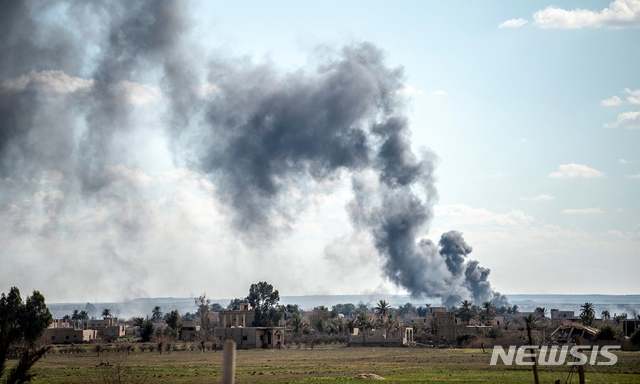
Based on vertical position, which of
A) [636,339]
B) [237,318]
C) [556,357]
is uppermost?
[237,318]

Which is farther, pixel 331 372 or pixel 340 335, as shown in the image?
pixel 340 335

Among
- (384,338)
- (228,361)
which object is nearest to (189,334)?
(384,338)

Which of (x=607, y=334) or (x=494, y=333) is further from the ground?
(x=607, y=334)

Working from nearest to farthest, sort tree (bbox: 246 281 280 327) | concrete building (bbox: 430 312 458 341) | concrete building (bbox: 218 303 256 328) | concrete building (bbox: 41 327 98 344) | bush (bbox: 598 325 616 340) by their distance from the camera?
1. bush (bbox: 598 325 616 340)
2. concrete building (bbox: 41 327 98 344)
3. concrete building (bbox: 430 312 458 341)
4. concrete building (bbox: 218 303 256 328)
5. tree (bbox: 246 281 280 327)

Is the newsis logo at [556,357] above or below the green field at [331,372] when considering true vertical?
above

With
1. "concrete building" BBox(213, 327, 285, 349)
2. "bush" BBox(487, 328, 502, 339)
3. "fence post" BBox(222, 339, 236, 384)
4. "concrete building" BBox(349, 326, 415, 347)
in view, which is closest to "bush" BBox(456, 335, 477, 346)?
"bush" BBox(487, 328, 502, 339)

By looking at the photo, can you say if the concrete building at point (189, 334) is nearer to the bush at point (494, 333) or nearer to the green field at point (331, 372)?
the bush at point (494, 333)

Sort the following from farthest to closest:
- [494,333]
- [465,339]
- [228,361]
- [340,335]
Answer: [340,335] → [494,333] → [465,339] → [228,361]

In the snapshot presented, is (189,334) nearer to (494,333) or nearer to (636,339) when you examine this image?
(494,333)

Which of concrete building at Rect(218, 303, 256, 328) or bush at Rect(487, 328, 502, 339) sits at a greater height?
concrete building at Rect(218, 303, 256, 328)

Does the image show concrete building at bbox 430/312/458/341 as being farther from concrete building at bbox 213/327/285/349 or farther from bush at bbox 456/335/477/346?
concrete building at bbox 213/327/285/349

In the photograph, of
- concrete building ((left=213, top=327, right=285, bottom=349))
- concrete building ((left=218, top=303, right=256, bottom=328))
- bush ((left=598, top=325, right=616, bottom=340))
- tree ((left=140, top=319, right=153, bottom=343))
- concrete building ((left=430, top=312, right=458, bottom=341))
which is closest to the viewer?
bush ((left=598, top=325, right=616, bottom=340))

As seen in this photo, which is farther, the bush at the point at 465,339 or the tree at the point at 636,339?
the bush at the point at 465,339

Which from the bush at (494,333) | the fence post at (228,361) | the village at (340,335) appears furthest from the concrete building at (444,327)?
the fence post at (228,361)
